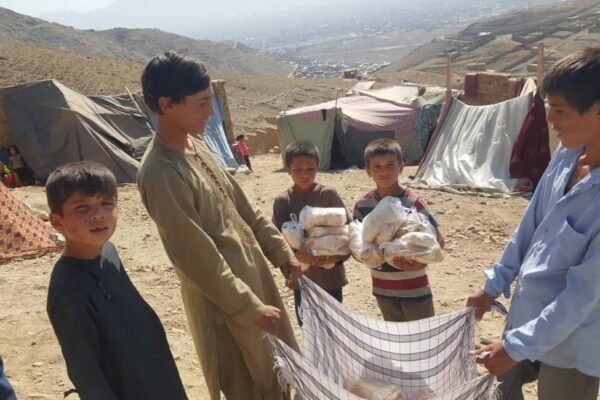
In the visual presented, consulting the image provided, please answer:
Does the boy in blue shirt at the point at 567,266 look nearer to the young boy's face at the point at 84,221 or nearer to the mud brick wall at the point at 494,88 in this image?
the young boy's face at the point at 84,221

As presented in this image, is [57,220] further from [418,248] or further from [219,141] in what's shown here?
[219,141]

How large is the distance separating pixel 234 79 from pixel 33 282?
25.4 meters

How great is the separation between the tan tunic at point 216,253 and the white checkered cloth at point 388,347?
16cm

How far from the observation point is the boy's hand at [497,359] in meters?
1.67

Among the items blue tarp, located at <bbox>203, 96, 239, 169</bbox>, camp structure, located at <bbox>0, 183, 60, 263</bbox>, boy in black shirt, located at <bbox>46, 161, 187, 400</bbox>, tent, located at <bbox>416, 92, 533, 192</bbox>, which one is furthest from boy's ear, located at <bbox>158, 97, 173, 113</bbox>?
blue tarp, located at <bbox>203, 96, 239, 169</bbox>

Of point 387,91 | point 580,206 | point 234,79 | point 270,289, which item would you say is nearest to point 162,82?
point 270,289

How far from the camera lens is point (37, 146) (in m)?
10.9

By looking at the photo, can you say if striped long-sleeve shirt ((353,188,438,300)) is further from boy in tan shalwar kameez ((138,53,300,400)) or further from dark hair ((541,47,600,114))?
dark hair ((541,47,600,114))

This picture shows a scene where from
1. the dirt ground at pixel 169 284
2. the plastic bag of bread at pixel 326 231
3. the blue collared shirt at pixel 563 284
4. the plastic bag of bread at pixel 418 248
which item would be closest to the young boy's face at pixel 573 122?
the blue collared shirt at pixel 563 284

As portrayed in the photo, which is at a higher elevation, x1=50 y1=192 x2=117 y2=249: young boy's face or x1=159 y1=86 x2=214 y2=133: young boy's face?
x1=159 y1=86 x2=214 y2=133: young boy's face

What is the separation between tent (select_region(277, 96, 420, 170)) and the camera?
12.7 m

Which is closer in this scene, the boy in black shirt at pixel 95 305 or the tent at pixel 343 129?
the boy in black shirt at pixel 95 305

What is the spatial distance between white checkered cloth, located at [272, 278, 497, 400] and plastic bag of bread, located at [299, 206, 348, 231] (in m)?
0.31

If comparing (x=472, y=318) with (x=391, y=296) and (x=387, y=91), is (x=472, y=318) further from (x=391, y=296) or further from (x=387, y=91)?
(x=387, y=91)
